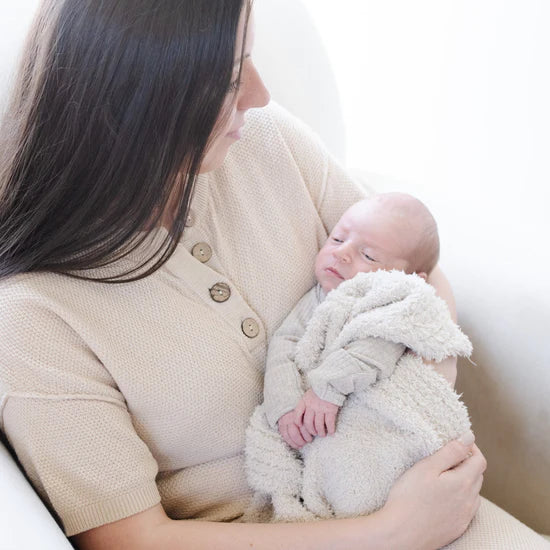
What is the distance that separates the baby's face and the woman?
157mm

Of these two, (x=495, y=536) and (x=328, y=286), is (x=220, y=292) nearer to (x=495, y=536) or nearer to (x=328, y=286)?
(x=328, y=286)

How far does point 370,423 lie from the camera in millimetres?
1024

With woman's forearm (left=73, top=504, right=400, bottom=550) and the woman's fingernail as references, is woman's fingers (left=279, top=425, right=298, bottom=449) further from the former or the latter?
the woman's fingernail

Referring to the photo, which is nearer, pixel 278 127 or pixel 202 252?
pixel 202 252

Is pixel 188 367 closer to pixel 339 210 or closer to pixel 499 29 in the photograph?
pixel 339 210

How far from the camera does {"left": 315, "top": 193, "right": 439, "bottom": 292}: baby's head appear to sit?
116 cm

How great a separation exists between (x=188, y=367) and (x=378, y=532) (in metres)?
0.33

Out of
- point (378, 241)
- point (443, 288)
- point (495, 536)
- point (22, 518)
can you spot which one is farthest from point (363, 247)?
point (22, 518)

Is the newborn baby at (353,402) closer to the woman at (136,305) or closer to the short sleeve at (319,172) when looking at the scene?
the woman at (136,305)

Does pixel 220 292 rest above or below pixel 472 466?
above

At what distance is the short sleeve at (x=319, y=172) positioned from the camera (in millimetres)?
1232

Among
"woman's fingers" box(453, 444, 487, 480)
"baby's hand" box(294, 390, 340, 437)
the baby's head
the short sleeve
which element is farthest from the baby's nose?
"woman's fingers" box(453, 444, 487, 480)

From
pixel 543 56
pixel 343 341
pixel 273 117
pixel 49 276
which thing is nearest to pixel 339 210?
pixel 273 117

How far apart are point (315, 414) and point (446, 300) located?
336 millimetres
